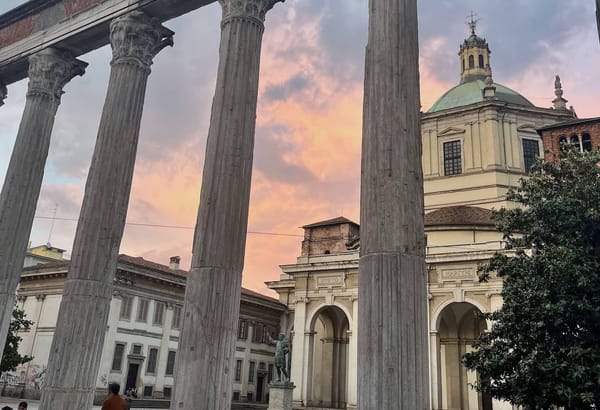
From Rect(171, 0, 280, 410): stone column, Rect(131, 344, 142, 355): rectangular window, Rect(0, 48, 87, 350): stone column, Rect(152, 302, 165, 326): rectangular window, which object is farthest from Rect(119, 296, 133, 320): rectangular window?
Rect(171, 0, 280, 410): stone column

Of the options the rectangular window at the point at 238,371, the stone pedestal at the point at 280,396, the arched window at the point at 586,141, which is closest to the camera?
the stone pedestal at the point at 280,396

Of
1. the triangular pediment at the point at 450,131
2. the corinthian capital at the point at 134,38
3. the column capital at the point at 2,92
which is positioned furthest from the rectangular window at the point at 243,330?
the corinthian capital at the point at 134,38

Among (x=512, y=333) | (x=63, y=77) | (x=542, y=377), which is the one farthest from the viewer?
(x=63, y=77)

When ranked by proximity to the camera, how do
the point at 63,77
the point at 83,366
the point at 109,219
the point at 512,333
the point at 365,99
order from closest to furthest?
the point at 365,99 → the point at 83,366 → the point at 109,219 → the point at 512,333 → the point at 63,77

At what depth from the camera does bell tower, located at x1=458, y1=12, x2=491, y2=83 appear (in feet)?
141

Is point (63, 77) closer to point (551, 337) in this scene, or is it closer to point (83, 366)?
point (83, 366)

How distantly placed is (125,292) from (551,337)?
27155 millimetres

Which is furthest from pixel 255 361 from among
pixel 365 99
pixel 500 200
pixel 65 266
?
pixel 365 99

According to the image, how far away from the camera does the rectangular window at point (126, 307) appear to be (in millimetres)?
33000

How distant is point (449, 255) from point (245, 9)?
849 inches

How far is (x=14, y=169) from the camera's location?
528 inches

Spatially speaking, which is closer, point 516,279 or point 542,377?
point 542,377

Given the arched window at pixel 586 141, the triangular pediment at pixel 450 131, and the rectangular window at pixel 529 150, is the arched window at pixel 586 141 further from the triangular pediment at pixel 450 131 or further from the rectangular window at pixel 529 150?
the triangular pediment at pixel 450 131

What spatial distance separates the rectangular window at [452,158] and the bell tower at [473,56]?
851cm
